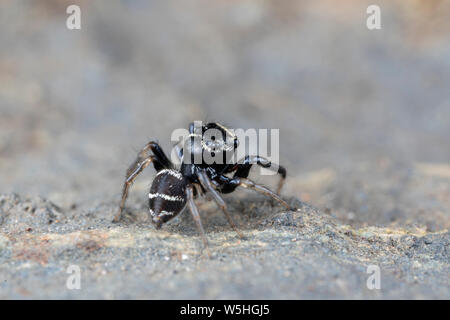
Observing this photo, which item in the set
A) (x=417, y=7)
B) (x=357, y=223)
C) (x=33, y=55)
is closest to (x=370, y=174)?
(x=357, y=223)

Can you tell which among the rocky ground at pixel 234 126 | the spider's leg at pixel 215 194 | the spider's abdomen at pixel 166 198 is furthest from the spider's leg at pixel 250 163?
the spider's abdomen at pixel 166 198

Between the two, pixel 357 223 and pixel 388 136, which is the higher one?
pixel 388 136

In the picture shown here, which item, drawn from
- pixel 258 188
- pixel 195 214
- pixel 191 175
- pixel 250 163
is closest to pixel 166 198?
pixel 195 214

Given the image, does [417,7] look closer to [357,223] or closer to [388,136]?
[388,136]

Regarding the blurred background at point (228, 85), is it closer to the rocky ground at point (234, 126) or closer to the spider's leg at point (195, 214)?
the rocky ground at point (234, 126)

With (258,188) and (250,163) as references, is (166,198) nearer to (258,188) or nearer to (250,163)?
(258,188)

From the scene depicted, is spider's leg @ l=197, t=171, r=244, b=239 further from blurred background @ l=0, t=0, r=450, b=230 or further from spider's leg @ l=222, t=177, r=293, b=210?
blurred background @ l=0, t=0, r=450, b=230
